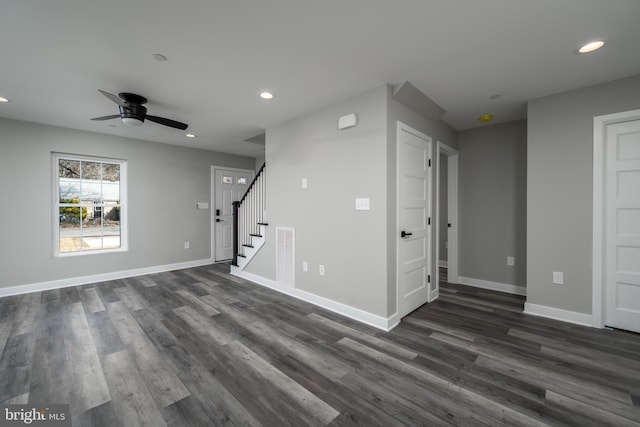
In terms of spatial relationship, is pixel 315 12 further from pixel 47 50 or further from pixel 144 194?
pixel 144 194

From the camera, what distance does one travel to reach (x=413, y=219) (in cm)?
318

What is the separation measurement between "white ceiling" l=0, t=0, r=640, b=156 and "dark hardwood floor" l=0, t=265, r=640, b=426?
2.57 metres

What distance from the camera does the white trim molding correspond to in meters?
2.70

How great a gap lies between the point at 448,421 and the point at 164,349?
7.55 feet

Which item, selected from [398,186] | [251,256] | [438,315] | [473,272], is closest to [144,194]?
[251,256]

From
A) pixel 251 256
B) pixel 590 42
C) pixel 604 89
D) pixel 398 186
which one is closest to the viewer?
pixel 590 42

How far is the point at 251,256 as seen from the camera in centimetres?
454

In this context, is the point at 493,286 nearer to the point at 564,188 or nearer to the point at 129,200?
the point at 564,188

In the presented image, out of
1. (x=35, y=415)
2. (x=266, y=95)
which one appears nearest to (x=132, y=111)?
(x=266, y=95)

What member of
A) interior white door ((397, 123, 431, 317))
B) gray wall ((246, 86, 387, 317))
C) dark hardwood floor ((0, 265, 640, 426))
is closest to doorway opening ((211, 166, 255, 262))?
gray wall ((246, 86, 387, 317))

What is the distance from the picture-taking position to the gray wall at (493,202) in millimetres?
3773

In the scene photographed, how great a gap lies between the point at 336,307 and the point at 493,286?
104 inches

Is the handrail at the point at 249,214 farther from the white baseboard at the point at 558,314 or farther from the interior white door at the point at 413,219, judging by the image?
the white baseboard at the point at 558,314

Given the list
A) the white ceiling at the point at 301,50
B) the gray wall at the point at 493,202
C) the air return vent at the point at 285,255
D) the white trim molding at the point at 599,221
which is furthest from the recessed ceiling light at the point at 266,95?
the white trim molding at the point at 599,221
